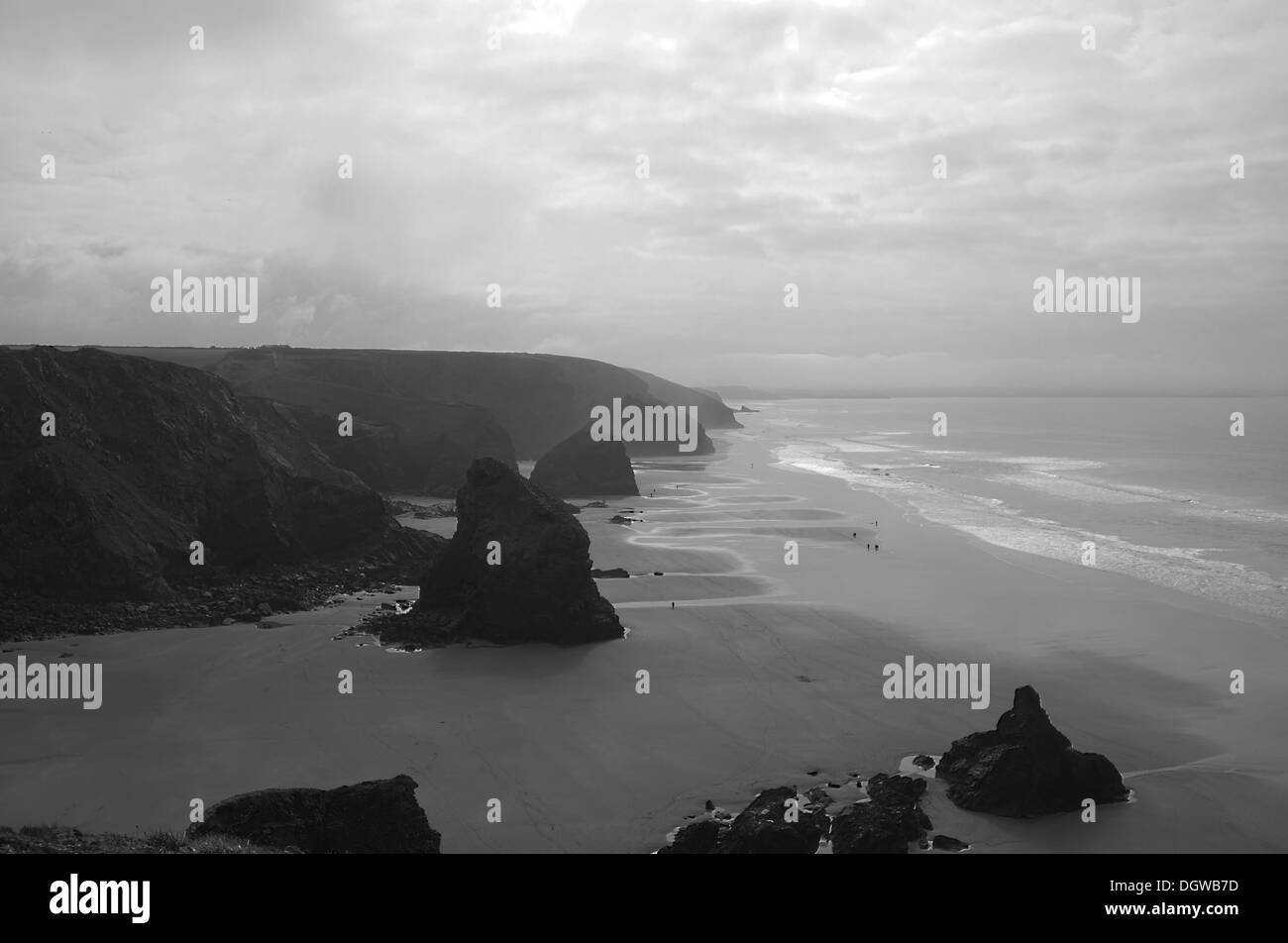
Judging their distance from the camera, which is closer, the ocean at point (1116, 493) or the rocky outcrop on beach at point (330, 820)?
the rocky outcrop on beach at point (330, 820)

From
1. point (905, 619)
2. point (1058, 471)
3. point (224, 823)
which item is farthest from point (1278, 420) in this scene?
point (224, 823)

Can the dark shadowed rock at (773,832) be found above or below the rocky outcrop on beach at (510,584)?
below

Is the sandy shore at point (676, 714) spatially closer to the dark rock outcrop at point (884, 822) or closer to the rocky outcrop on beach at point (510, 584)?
the dark rock outcrop at point (884, 822)

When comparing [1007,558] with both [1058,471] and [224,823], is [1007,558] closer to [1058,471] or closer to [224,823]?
[224,823]
